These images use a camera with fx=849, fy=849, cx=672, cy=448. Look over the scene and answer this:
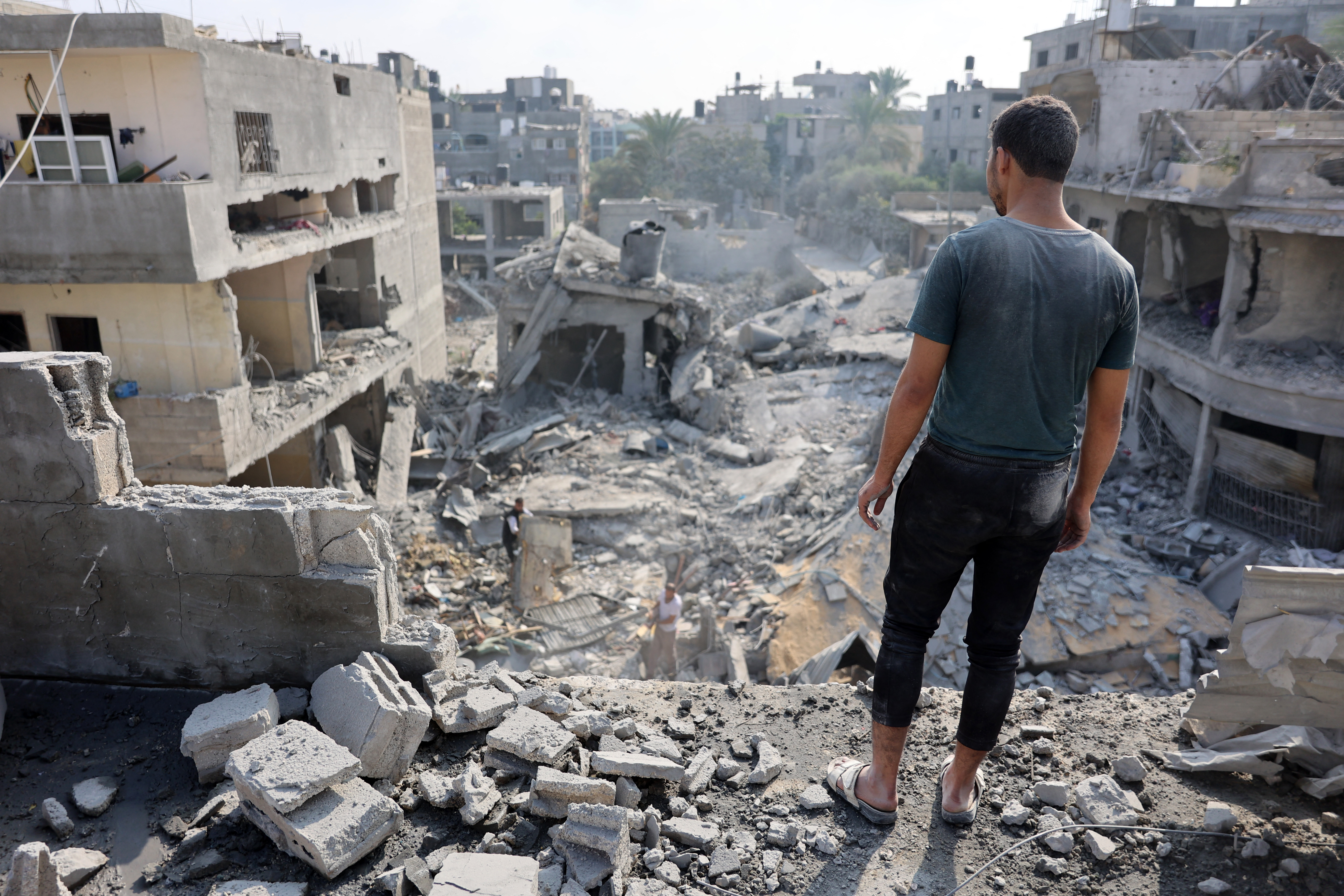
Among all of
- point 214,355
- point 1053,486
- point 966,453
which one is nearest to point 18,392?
point 966,453

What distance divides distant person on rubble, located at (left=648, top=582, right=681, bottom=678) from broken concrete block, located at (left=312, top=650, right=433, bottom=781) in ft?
15.2

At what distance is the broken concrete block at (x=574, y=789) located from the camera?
8.98ft

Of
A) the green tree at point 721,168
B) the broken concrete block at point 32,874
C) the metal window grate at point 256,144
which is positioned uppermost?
the green tree at point 721,168

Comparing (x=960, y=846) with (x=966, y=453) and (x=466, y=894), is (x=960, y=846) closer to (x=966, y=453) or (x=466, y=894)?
(x=966, y=453)

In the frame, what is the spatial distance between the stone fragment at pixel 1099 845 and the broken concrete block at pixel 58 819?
133 inches

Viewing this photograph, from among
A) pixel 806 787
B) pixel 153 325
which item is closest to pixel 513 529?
pixel 153 325

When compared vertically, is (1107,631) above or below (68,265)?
below

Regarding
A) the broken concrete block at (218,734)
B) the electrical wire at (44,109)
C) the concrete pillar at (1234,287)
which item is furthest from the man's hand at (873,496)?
the concrete pillar at (1234,287)

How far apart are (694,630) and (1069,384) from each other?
6.92m

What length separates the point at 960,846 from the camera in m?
2.75

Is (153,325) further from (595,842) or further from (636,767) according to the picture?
(595,842)

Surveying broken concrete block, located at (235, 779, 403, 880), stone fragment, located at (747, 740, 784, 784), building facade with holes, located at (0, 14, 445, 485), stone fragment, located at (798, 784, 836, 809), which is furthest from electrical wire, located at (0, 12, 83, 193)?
stone fragment, located at (798, 784, 836, 809)

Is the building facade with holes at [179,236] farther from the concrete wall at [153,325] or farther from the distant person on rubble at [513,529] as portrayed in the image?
the distant person on rubble at [513,529]

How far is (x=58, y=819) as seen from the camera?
284cm
